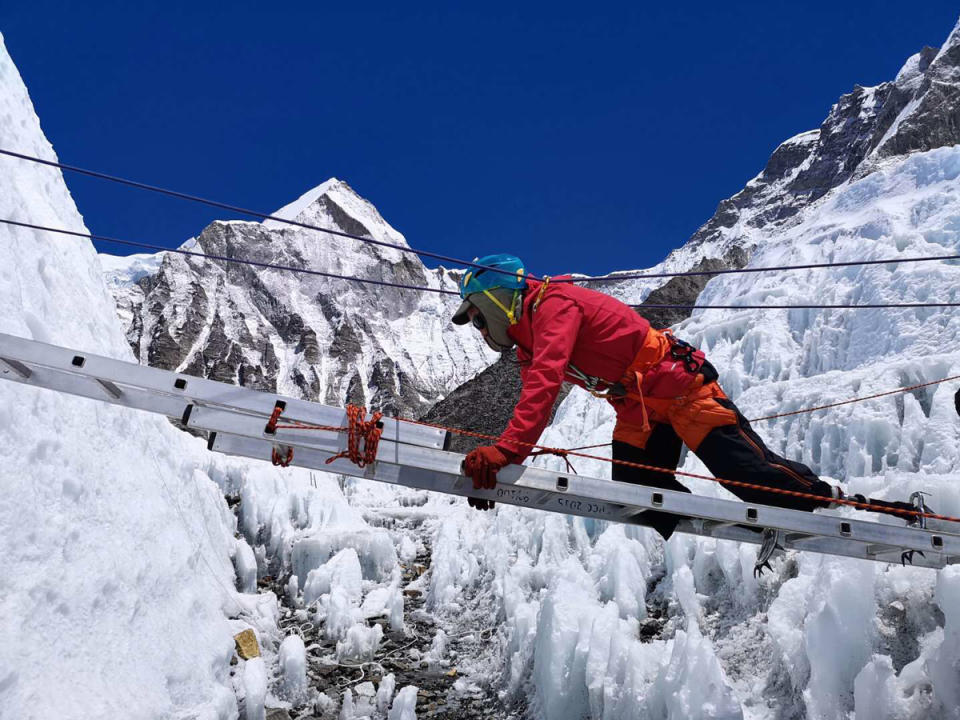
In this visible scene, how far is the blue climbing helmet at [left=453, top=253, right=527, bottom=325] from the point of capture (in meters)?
4.16

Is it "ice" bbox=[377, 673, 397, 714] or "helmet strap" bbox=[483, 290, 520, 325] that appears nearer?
"helmet strap" bbox=[483, 290, 520, 325]

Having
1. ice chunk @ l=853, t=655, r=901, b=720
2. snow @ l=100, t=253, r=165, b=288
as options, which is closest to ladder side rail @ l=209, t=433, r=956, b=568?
ice chunk @ l=853, t=655, r=901, b=720

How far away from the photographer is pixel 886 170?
1784 centimetres

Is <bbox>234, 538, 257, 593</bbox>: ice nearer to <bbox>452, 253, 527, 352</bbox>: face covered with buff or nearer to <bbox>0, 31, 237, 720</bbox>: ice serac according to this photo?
<bbox>0, 31, 237, 720</bbox>: ice serac

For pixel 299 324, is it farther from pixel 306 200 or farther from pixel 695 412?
pixel 695 412

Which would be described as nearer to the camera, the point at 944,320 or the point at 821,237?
the point at 944,320

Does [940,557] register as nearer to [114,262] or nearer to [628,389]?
[628,389]

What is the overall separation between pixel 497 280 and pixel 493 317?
0.22 m

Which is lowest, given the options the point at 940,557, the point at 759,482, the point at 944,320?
the point at 940,557

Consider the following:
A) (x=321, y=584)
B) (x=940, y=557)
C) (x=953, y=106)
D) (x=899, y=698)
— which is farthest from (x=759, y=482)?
(x=953, y=106)

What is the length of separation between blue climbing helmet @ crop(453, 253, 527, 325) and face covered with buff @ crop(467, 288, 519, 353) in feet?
0.06

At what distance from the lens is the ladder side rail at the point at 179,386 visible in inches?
146

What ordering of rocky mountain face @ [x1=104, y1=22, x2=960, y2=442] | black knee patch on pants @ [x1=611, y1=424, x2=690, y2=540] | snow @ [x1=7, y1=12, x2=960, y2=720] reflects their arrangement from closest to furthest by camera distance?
black knee patch on pants @ [x1=611, y1=424, x2=690, y2=540], snow @ [x1=7, y1=12, x2=960, y2=720], rocky mountain face @ [x1=104, y1=22, x2=960, y2=442]

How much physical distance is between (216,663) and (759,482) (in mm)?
7347
